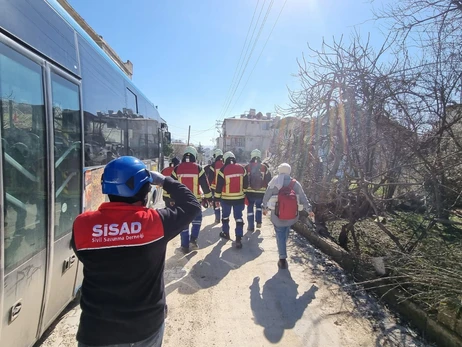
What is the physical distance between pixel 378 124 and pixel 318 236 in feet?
8.98

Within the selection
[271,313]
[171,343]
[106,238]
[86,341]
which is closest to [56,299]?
[171,343]

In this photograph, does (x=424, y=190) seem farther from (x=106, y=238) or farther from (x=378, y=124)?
(x=106, y=238)

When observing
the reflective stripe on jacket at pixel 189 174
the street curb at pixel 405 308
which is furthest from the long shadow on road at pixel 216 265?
the street curb at pixel 405 308

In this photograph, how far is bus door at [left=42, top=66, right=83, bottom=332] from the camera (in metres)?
2.50

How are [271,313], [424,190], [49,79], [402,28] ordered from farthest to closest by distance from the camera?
[424,190] → [402,28] → [271,313] → [49,79]

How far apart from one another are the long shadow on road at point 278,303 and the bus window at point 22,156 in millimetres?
2527

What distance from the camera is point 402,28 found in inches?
157

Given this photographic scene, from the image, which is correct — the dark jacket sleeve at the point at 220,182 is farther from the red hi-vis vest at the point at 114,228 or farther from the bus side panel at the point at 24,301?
the red hi-vis vest at the point at 114,228

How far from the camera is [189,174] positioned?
5160mm

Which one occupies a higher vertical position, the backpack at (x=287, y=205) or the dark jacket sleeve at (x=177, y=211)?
the dark jacket sleeve at (x=177, y=211)

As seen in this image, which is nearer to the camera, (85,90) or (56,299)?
(56,299)

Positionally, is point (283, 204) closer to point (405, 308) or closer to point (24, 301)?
point (405, 308)

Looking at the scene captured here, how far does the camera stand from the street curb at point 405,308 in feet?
9.11

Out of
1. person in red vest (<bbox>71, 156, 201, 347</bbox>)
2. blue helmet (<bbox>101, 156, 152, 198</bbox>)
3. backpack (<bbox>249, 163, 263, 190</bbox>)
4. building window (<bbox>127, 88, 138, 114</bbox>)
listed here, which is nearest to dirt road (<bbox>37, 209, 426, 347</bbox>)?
person in red vest (<bbox>71, 156, 201, 347</bbox>)
